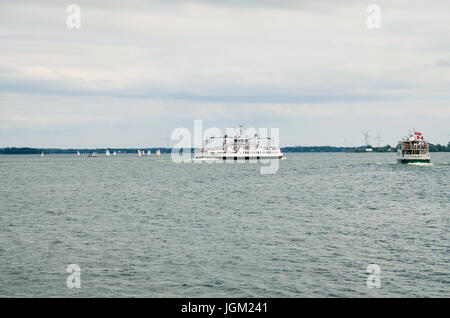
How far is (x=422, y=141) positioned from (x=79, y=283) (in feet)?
481

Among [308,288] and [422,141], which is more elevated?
[422,141]

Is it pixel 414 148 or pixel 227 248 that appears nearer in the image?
pixel 227 248

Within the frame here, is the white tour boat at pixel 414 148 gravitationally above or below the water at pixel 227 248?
above

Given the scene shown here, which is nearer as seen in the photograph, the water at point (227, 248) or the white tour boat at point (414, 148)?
the water at point (227, 248)

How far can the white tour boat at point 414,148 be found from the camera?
15725cm

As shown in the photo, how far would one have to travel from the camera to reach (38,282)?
29672 mm

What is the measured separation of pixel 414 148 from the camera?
163 m

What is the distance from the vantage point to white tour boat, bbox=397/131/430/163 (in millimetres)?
157250

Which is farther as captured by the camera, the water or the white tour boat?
the white tour boat

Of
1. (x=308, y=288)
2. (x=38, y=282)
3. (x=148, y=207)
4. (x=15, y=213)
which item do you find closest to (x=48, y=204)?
(x=15, y=213)

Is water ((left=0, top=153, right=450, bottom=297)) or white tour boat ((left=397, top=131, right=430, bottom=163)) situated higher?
white tour boat ((left=397, top=131, right=430, bottom=163))
